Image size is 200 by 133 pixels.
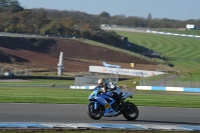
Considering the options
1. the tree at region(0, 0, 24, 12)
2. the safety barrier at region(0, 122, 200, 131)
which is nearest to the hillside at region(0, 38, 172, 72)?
the tree at region(0, 0, 24, 12)

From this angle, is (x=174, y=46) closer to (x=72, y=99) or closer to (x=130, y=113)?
(x=72, y=99)

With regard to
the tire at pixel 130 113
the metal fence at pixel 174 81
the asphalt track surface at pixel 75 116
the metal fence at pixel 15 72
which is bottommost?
the metal fence at pixel 15 72

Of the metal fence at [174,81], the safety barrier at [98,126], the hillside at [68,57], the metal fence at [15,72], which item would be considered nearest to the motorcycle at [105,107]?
the safety barrier at [98,126]

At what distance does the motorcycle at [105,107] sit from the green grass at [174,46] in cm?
8967

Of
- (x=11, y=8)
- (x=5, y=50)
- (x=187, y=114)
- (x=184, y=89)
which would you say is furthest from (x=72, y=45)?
(x=187, y=114)

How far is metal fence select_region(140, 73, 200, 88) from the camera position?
51.6 m

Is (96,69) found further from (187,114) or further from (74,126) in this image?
(74,126)

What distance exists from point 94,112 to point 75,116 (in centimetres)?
113

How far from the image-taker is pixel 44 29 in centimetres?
11456

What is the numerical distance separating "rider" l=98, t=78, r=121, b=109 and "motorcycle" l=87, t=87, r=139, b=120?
3.8 inches

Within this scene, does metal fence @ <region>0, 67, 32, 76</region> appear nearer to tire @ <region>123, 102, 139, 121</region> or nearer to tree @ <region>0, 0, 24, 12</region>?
tire @ <region>123, 102, 139, 121</region>

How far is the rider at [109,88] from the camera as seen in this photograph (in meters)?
18.0

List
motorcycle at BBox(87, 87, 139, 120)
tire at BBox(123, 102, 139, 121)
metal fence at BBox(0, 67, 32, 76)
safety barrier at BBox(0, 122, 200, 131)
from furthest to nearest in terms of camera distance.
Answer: metal fence at BBox(0, 67, 32, 76) → tire at BBox(123, 102, 139, 121) → motorcycle at BBox(87, 87, 139, 120) → safety barrier at BBox(0, 122, 200, 131)

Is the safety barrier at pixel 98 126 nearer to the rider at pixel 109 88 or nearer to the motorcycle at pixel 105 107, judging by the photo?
the motorcycle at pixel 105 107
